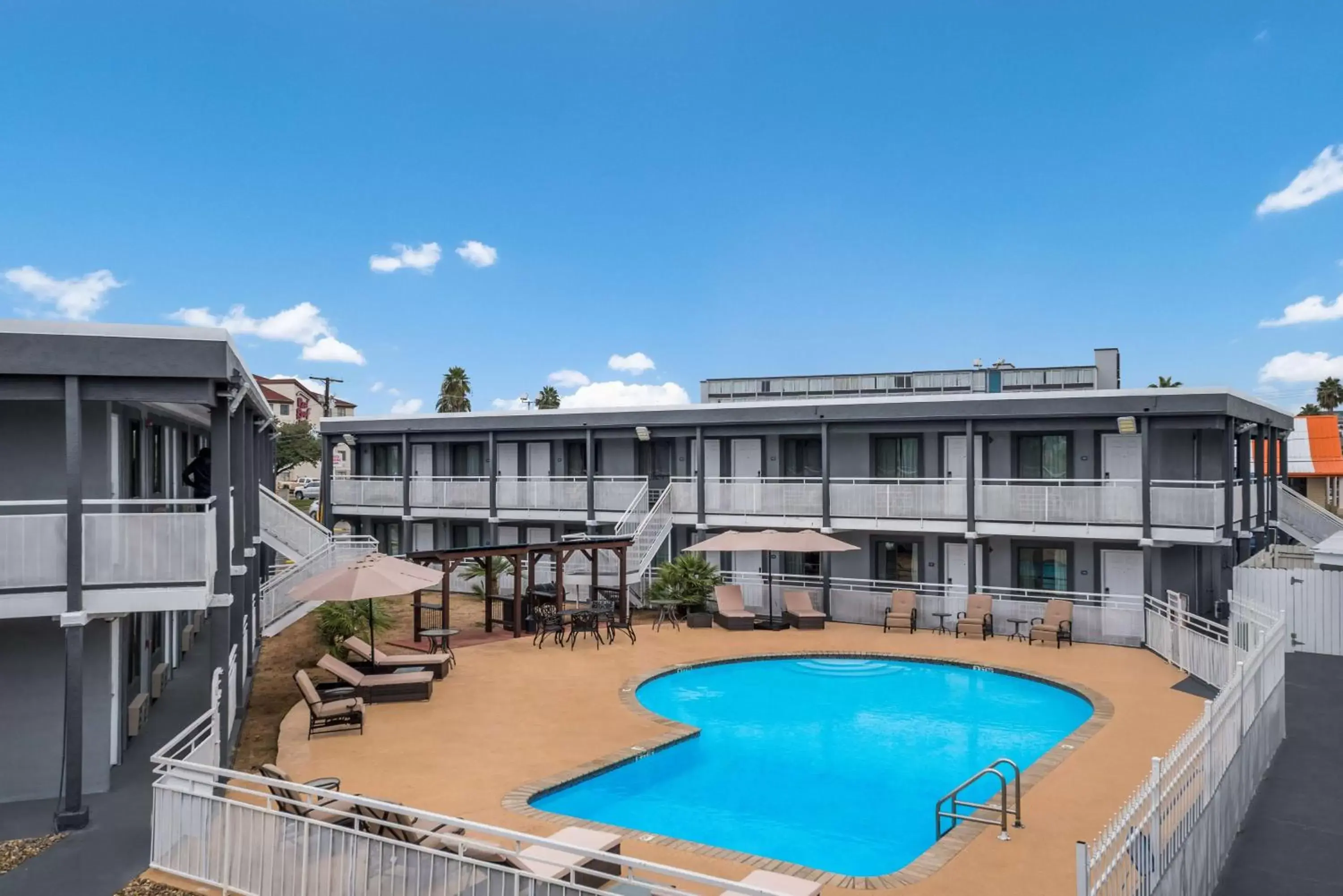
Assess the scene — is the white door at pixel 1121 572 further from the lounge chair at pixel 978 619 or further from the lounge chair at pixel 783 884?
the lounge chair at pixel 783 884

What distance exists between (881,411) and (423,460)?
18371 mm

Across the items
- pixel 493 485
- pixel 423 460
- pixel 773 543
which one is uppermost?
pixel 423 460

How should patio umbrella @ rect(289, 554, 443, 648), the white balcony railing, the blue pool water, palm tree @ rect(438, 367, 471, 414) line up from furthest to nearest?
palm tree @ rect(438, 367, 471, 414)
patio umbrella @ rect(289, 554, 443, 648)
the blue pool water
the white balcony railing

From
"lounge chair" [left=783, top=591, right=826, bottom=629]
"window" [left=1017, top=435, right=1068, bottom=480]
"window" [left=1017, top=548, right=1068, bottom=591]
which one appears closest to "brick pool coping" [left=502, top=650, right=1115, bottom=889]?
"lounge chair" [left=783, top=591, right=826, bottom=629]

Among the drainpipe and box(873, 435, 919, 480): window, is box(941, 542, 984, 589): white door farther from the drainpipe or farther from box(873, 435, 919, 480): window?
the drainpipe

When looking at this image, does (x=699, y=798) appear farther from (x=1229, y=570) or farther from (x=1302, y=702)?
(x=1229, y=570)

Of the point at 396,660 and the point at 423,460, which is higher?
the point at 423,460

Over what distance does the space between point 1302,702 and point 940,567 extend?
10568 mm

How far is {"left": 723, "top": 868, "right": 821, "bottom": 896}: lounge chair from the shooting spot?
744 centimetres

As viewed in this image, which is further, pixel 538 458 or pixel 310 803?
pixel 538 458

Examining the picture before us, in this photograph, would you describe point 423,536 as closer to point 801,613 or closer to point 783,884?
point 801,613

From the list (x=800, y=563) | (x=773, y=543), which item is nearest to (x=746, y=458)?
(x=800, y=563)

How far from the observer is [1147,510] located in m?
21.6

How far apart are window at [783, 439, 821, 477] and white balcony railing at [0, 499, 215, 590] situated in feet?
63.6
